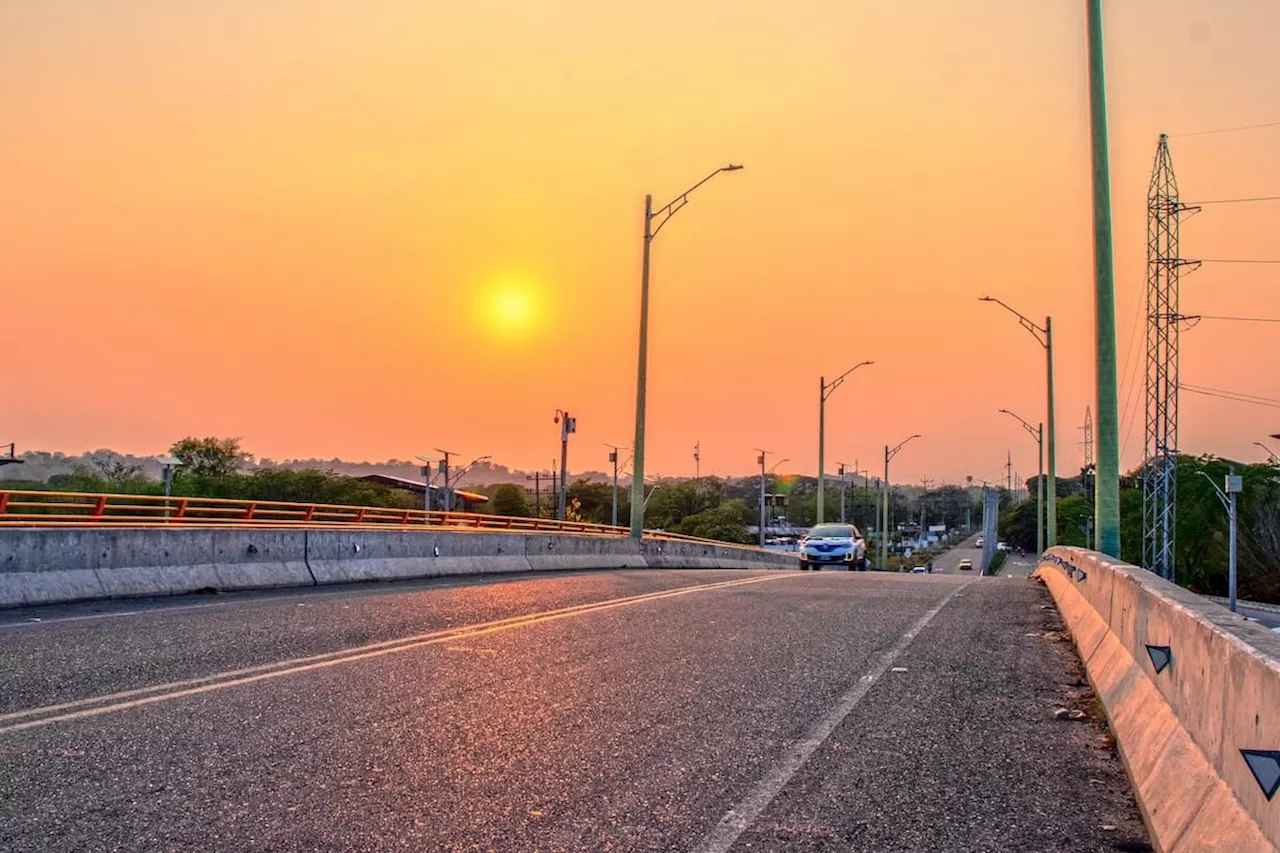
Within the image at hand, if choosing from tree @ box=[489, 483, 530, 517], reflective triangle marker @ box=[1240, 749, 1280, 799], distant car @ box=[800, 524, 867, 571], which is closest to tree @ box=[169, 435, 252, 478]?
tree @ box=[489, 483, 530, 517]

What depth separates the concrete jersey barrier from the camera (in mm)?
14438

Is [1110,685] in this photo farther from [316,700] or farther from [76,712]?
[76,712]

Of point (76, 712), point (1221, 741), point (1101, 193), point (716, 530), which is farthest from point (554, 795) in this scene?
point (716, 530)

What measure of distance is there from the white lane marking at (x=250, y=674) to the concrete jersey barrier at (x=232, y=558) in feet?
20.6

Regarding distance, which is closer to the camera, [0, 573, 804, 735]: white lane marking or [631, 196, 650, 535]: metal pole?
[0, 573, 804, 735]: white lane marking

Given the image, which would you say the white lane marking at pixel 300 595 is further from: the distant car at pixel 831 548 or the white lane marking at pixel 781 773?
the distant car at pixel 831 548

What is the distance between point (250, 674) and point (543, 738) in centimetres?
330

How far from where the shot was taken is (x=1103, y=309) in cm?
1653

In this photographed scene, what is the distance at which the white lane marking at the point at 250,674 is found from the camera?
723 centimetres

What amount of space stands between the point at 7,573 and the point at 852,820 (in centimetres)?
1273

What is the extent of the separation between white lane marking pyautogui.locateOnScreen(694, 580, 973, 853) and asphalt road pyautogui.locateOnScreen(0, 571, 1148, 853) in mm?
22

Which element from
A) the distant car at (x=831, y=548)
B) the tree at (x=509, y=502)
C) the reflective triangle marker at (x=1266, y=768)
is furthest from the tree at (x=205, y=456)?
the reflective triangle marker at (x=1266, y=768)

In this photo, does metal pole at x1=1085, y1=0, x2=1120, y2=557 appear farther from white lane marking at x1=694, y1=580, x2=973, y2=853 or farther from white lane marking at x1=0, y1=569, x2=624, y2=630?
white lane marking at x1=0, y1=569, x2=624, y2=630

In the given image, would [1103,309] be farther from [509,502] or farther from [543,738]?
[509,502]
